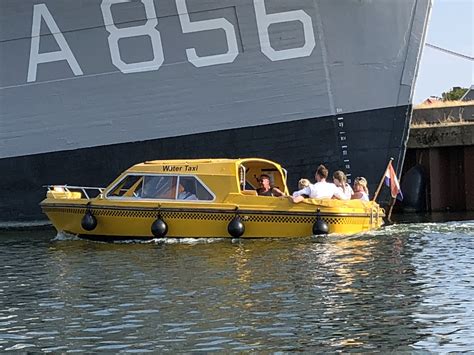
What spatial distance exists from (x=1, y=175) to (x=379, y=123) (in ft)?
29.0

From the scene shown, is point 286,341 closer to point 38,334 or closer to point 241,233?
point 38,334

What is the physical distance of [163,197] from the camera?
1991 centimetres

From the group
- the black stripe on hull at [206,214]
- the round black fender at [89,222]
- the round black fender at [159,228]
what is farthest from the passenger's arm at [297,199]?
the round black fender at [89,222]

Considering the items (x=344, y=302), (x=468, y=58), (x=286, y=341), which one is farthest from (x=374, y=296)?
(x=468, y=58)

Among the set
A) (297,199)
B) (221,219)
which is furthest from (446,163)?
(221,219)

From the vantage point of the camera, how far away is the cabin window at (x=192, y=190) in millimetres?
19688

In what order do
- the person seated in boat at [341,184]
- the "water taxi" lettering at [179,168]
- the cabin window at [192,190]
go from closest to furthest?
the cabin window at [192,190]
the person seated in boat at [341,184]
the "water taxi" lettering at [179,168]

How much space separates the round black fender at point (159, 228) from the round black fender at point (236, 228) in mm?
1225

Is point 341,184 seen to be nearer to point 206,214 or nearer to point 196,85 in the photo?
point 206,214

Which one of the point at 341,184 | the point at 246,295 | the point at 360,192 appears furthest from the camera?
the point at 360,192

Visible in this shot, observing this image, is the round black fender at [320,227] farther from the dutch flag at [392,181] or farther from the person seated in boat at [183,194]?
the dutch flag at [392,181]

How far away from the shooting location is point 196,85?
23906mm

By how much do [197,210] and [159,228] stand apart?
776 millimetres

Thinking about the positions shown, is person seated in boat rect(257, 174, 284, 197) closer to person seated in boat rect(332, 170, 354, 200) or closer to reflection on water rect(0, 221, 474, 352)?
person seated in boat rect(332, 170, 354, 200)
